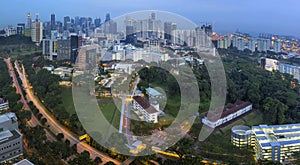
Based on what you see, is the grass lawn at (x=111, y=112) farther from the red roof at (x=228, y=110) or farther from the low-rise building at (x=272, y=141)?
the low-rise building at (x=272, y=141)

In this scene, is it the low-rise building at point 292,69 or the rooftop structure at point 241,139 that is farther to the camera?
the low-rise building at point 292,69

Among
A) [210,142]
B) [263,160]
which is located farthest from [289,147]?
[210,142]

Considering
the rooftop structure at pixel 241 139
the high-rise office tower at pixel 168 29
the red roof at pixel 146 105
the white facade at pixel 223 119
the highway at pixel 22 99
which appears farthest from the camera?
the high-rise office tower at pixel 168 29

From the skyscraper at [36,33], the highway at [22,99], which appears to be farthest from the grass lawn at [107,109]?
the skyscraper at [36,33]

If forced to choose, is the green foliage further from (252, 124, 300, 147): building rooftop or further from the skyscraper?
(252, 124, 300, 147): building rooftop

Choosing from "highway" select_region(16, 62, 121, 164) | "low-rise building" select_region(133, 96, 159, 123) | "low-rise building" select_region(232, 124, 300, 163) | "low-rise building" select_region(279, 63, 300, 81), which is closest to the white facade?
"low-rise building" select_region(232, 124, 300, 163)

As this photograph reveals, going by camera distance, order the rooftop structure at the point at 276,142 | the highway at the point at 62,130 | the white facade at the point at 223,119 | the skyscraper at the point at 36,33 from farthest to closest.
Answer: the skyscraper at the point at 36,33 < the white facade at the point at 223,119 < the highway at the point at 62,130 < the rooftop structure at the point at 276,142
